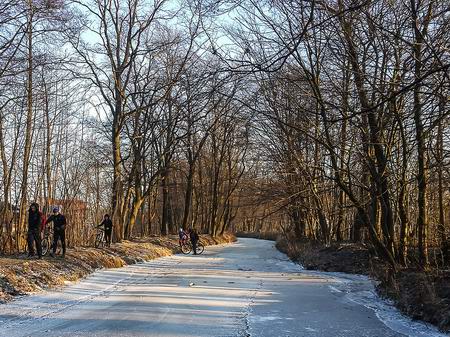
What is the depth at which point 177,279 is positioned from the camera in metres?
15.7

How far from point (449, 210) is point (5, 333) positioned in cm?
1256

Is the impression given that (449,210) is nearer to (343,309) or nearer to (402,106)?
(402,106)

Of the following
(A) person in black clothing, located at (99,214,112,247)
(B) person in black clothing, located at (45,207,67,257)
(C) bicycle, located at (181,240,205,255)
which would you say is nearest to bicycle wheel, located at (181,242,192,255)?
(C) bicycle, located at (181,240,205,255)

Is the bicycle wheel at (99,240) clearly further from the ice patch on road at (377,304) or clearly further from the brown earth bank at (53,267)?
the ice patch on road at (377,304)

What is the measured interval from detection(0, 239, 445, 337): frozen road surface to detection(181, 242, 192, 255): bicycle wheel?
16.4 meters

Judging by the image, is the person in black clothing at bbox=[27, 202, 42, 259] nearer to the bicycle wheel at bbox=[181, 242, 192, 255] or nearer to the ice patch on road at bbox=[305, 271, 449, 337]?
the ice patch on road at bbox=[305, 271, 449, 337]

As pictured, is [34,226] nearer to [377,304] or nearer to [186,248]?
[377,304]

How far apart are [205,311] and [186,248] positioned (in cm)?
2255

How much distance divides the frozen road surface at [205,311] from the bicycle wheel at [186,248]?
1637 cm

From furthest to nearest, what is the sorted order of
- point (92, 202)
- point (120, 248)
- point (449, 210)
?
point (92, 202), point (120, 248), point (449, 210)

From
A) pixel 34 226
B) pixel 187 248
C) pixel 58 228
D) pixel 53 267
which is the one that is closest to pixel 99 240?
pixel 58 228

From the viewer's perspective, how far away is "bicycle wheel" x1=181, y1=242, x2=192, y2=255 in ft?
104

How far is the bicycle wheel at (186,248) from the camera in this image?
104 feet

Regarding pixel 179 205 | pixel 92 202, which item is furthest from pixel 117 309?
pixel 179 205
